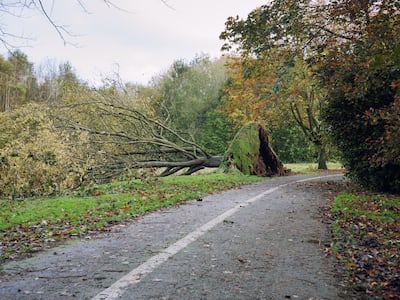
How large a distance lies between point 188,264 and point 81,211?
16.5 feet

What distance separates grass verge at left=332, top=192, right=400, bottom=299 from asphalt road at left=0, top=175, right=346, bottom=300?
276mm

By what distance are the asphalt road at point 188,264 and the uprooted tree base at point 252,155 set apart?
12.7 m

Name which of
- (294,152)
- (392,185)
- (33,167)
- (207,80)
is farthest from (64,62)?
(392,185)

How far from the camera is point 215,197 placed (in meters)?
11.7

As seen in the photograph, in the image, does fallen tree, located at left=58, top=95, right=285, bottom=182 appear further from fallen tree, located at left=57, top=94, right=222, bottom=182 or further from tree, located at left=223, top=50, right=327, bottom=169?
tree, located at left=223, top=50, right=327, bottom=169

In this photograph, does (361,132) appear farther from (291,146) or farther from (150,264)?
(291,146)

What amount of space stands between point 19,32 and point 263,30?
745cm

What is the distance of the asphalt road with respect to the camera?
12.0 feet

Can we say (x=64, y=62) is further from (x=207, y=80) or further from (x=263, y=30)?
(x=263, y=30)

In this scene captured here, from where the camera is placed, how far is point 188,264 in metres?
4.55

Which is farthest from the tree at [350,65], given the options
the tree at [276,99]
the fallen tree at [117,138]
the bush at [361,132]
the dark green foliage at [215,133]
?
the dark green foliage at [215,133]

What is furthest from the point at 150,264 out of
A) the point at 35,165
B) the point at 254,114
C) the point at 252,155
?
the point at 254,114

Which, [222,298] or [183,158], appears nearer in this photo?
[222,298]

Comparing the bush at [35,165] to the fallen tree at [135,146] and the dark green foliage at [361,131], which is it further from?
the dark green foliage at [361,131]
